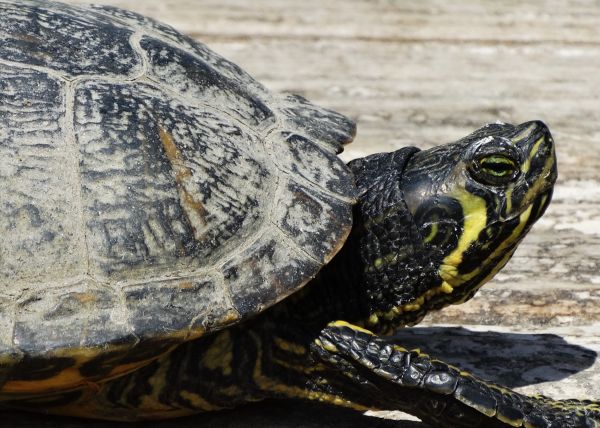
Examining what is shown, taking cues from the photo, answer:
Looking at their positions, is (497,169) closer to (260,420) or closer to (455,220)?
(455,220)

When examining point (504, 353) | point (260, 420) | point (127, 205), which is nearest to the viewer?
point (127, 205)

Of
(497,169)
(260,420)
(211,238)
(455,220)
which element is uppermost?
(497,169)

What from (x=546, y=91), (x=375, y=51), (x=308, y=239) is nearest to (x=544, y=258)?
(x=308, y=239)

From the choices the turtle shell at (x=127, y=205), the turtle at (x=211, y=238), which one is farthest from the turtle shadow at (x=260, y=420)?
the turtle shell at (x=127, y=205)

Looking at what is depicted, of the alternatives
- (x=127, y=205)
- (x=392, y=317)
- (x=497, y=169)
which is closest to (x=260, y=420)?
(x=392, y=317)

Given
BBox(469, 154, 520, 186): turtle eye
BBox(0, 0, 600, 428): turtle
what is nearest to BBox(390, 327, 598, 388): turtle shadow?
BBox(0, 0, 600, 428): turtle

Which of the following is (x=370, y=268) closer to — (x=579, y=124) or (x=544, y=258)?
(x=544, y=258)

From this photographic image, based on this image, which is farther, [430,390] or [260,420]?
[260,420]
